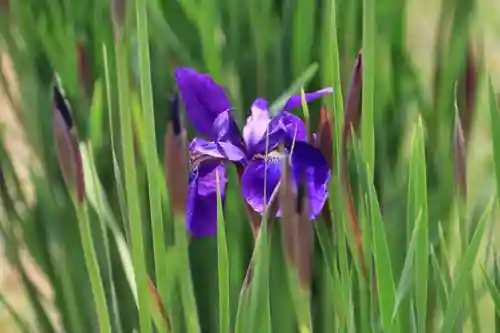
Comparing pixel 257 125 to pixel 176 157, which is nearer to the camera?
pixel 176 157

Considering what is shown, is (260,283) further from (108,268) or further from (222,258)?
(108,268)

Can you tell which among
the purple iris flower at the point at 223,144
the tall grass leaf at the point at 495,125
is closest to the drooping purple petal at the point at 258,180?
the purple iris flower at the point at 223,144

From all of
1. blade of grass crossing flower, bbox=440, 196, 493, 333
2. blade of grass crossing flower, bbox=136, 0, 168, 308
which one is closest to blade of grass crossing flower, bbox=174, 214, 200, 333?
blade of grass crossing flower, bbox=136, 0, 168, 308

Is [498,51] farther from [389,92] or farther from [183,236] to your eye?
[183,236]

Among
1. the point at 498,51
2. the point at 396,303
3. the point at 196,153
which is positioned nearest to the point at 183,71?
the point at 196,153

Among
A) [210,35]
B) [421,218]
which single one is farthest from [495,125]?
[210,35]

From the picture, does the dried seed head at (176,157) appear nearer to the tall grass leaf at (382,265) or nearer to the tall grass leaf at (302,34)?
the tall grass leaf at (382,265)

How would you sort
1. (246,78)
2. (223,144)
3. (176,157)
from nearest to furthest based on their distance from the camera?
1. (176,157)
2. (223,144)
3. (246,78)

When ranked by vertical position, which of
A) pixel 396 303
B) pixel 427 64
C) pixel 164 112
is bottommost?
pixel 396 303
